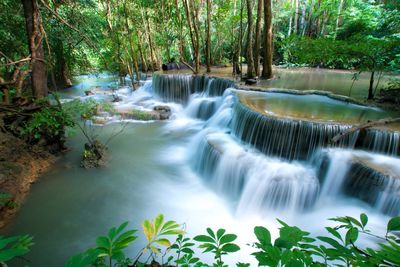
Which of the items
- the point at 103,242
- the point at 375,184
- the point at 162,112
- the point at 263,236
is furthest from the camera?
the point at 162,112

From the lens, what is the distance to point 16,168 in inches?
213

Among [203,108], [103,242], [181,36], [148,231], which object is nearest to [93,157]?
[203,108]

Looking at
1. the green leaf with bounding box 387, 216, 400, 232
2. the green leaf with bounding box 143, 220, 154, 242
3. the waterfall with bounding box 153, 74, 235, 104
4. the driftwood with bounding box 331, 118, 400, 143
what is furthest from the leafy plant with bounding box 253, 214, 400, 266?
the waterfall with bounding box 153, 74, 235, 104

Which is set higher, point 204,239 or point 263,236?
point 263,236

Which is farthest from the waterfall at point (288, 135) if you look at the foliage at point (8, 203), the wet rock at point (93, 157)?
the foliage at point (8, 203)

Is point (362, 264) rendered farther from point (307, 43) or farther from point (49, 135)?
point (307, 43)

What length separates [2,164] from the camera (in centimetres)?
505

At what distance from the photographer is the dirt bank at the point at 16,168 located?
475cm

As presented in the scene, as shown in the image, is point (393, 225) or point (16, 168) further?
point (16, 168)

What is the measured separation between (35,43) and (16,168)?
284cm

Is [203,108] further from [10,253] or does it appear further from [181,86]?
[10,253]

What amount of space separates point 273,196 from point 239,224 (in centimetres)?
92

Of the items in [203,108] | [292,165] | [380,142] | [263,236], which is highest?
[263,236]

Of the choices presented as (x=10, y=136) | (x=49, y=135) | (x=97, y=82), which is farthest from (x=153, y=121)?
(x=97, y=82)
